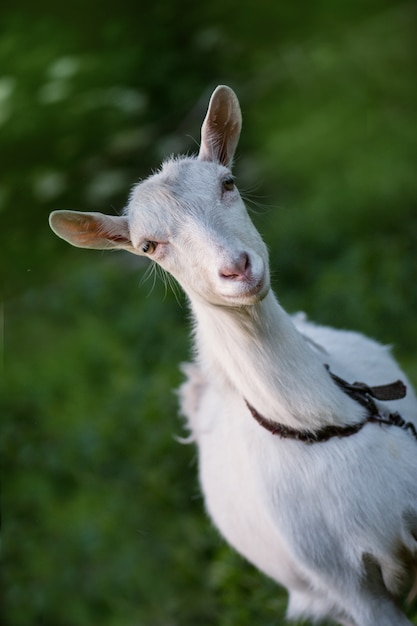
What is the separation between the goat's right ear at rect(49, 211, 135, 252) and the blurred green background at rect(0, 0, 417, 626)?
6.50ft

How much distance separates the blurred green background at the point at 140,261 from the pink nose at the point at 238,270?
2.12 metres

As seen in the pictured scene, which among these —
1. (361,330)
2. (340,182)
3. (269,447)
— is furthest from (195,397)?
(340,182)

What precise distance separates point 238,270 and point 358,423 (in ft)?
2.52

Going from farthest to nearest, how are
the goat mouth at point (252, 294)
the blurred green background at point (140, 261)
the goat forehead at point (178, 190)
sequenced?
the blurred green background at point (140, 261) → the goat forehead at point (178, 190) → the goat mouth at point (252, 294)

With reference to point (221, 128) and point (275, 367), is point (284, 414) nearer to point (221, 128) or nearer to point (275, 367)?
point (275, 367)

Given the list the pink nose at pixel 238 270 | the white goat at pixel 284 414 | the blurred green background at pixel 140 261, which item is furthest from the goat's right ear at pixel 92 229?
the blurred green background at pixel 140 261

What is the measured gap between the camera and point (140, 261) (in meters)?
7.97

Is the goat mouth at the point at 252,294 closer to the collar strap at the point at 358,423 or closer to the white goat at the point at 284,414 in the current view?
the white goat at the point at 284,414

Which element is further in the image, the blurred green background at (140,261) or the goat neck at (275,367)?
the blurred green background at (140,261)

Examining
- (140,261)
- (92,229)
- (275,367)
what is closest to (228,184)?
(92,229)

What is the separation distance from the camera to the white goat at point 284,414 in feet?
9.45

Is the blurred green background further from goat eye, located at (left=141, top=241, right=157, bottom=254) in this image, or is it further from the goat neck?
goat eye, located at (left=141, top=241, right=157, bottom=254)

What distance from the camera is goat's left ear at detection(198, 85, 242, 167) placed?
9.96 feet

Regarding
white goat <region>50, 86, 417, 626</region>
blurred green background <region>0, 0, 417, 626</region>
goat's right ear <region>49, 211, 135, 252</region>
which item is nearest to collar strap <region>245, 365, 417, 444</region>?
white goat <region>50, 86, 417, 626</region>
